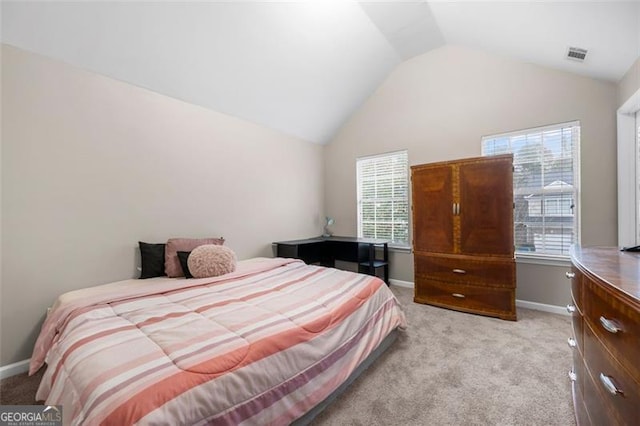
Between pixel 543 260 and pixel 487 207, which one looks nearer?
pixel 487 207

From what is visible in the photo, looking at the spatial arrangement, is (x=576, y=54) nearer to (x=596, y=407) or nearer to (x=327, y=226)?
(x=596, y=407)

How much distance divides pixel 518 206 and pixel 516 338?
1.58 metres

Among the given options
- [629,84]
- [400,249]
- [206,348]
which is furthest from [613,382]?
[400,249]

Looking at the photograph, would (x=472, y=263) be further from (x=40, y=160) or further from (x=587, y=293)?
(x=40, y=160)

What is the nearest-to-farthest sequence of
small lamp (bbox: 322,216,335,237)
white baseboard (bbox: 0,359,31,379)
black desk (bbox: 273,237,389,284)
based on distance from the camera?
white baseboard (bbox: 0,359,31,379)
black desk (bbox: 273,237,389,284)
small lamp (bbox: 322,216,335,237)

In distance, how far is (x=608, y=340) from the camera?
0.94 metres

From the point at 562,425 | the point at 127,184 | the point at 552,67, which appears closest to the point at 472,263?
the point at 562,425

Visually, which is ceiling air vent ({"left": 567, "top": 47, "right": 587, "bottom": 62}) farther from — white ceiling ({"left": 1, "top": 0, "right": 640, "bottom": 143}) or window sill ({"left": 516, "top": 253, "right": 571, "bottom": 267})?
window sill ({"left": 516, "top": 253, "right": 571, "bottom": 267})

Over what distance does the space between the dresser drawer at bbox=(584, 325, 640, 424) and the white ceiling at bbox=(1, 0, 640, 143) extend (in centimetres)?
215

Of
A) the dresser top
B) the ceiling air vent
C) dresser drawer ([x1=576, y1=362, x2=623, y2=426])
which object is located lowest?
dresser drawer ([x1=576, y1=362, x2=623, y2=426])

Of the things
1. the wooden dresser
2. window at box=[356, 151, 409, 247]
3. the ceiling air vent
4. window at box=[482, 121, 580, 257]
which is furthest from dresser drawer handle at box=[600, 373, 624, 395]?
window at box=[356, 151, 409, 247]

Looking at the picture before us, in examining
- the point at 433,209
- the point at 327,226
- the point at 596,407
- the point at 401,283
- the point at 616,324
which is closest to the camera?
the point at 616,324

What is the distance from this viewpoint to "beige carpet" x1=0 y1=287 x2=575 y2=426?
1529mm

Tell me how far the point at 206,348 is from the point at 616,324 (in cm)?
153
